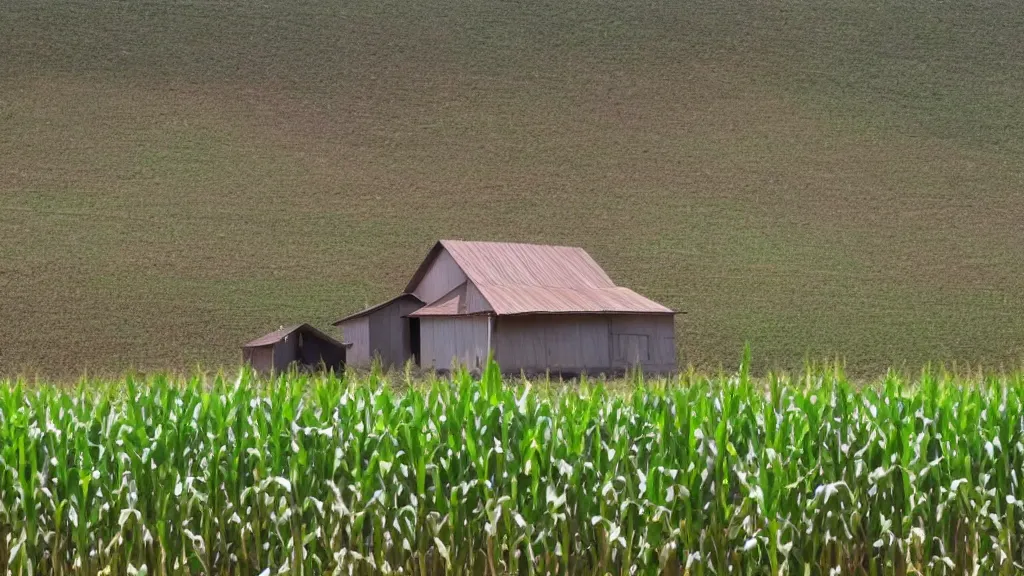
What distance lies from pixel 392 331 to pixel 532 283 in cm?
447

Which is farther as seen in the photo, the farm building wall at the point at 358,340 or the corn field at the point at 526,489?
the farm building wall at the point at 358,340

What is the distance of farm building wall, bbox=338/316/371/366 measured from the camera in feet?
108

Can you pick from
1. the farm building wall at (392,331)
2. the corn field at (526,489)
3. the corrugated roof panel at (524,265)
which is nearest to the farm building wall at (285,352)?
the farm building wall at (392,331)

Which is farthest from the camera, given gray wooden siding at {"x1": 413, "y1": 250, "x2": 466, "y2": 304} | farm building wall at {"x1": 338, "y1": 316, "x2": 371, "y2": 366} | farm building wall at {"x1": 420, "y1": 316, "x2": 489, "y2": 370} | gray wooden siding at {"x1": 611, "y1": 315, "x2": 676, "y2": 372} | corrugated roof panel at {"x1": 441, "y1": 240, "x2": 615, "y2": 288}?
farm building wall at {"x1": 338, "y1": 316, "x2": 371, "y2": 366}

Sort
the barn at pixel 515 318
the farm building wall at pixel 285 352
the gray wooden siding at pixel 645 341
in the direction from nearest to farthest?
the barn at pixel 515 318 → the farm building wall at pixel 285 352 → the gray wooden siding at pixel 645 341

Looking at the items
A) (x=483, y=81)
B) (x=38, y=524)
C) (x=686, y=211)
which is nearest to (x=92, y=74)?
(x=483, y=81)

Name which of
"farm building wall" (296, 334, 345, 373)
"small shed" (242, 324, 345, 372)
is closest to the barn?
"farm building wall" (296, 334, 345, 373)

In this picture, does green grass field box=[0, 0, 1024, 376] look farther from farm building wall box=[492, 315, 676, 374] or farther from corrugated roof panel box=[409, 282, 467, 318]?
corrugated roof panel box=[409, 282, 467, 318]

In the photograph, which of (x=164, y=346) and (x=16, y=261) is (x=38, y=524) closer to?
(x=164, y=346)

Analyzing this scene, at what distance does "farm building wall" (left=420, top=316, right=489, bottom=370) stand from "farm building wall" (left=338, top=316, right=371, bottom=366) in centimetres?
169

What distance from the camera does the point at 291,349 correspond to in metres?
31.1

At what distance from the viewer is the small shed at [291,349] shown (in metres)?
30.8

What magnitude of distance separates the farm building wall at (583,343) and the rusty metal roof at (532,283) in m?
0.53

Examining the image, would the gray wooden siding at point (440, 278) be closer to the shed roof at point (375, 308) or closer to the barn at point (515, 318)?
the barn at point (515, 318)
